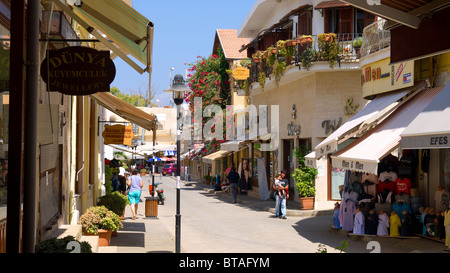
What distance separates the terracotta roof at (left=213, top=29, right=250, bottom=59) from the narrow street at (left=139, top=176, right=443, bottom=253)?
21.4 m

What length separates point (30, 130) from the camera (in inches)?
162

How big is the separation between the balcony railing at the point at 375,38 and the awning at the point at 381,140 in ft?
10.1

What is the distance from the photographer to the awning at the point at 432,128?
36.4ft

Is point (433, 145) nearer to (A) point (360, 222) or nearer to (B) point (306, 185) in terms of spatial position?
(A) point (360, 222)

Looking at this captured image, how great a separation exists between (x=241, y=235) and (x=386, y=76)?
6.53 m

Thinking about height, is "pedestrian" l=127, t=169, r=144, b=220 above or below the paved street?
above

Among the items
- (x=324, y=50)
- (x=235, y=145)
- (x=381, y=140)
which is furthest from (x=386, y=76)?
(x=235, y=145)

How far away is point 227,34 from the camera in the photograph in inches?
2019

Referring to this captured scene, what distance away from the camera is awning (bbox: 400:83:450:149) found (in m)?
11.1

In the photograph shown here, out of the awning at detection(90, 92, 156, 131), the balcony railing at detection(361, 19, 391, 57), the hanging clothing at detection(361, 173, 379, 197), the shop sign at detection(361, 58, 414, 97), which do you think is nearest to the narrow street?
the hanging clothing at detection(361, 173, 379, 197)

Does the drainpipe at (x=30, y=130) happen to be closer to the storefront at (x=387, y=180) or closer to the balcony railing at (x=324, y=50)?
the storefront at (x=387, y=180)

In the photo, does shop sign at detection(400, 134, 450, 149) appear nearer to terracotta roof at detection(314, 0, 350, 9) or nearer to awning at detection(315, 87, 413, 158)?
awning at detection(315, 87, 413, 158)
